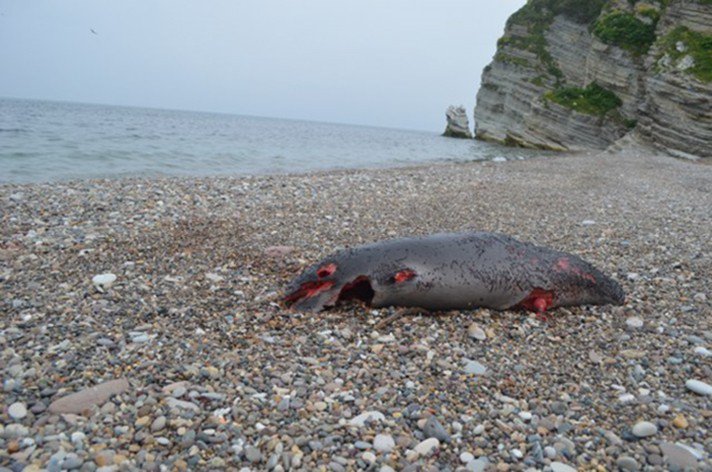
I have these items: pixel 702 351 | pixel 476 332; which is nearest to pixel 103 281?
pixel 476 332

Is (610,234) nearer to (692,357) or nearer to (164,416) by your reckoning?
(692,357)

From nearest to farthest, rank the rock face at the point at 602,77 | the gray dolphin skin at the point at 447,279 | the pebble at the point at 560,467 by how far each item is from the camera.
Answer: the pebble at the point at 560,467 < the gray dolphin skin at the point at 447,279 < the rock face at the point at 602,77

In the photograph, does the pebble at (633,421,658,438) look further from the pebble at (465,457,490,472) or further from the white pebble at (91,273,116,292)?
the white pebble at (91,273,116,292)

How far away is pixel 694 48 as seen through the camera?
27469 millimetres

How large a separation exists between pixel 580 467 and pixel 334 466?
55.0 inches

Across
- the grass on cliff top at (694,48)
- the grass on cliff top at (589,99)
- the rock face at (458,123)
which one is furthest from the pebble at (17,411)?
the rock face at (458,123)

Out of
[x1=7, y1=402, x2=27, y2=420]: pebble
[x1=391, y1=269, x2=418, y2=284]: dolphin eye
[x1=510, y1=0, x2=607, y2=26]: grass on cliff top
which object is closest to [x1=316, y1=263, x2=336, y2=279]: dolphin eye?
[x1=391, y1=269, x2=418, y2=284]: dolphin eye

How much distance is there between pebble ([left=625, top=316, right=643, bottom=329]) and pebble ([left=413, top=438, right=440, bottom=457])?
272 cm

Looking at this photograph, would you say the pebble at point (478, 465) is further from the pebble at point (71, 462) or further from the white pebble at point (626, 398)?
the pebble at point (71, 462)

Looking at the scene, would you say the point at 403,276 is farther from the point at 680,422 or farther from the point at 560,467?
the point at 680,422

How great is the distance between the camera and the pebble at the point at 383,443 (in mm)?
2803

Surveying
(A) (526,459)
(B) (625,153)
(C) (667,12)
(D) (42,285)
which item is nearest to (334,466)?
(A) (526,459)

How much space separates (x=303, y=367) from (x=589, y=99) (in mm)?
40166

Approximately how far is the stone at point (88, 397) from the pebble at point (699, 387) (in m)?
4.04
